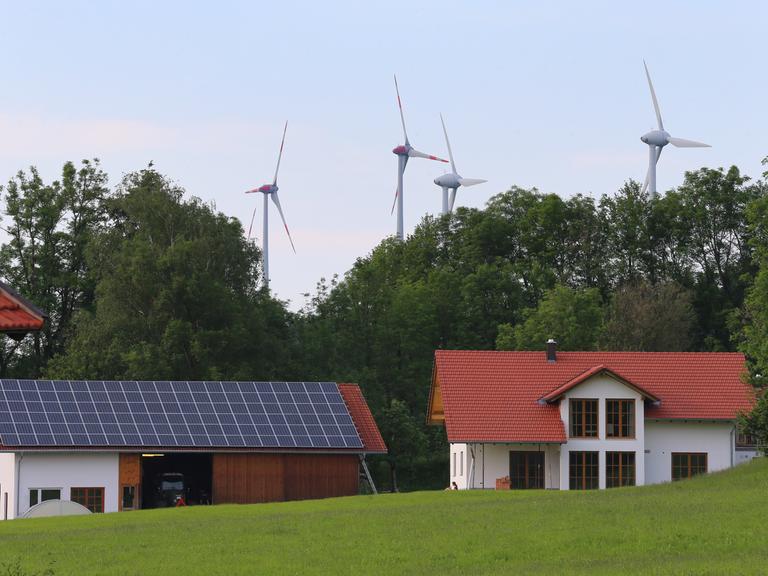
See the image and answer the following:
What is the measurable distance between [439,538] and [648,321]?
2233 inches

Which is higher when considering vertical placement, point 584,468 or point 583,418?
point 583,418

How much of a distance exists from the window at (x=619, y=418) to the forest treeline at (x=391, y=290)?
12701mm

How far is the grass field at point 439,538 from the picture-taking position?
29672mm

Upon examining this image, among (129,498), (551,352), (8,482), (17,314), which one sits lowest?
(129,498)

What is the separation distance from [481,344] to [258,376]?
19.2 m

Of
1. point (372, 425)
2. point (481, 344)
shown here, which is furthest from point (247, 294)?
point (372, 425)

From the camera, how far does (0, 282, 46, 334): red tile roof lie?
51.9 ft

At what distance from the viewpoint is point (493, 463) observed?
64688mm

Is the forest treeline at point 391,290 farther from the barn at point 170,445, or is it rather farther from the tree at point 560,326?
the barn at point 170,445

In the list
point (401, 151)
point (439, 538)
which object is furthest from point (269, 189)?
point (439, 538)

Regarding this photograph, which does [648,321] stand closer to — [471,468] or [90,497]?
[471,468]

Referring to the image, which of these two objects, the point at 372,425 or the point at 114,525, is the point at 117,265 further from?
the point at 114,525

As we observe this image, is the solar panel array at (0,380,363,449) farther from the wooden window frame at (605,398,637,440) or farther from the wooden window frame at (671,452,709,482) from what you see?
the wooden window frame at (671,452,709,482)

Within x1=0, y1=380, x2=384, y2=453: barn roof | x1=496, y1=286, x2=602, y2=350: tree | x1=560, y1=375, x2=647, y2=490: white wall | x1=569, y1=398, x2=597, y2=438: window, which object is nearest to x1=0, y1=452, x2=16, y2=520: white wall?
x1=0, y1=380, x2=384, y2=453: barn roof
